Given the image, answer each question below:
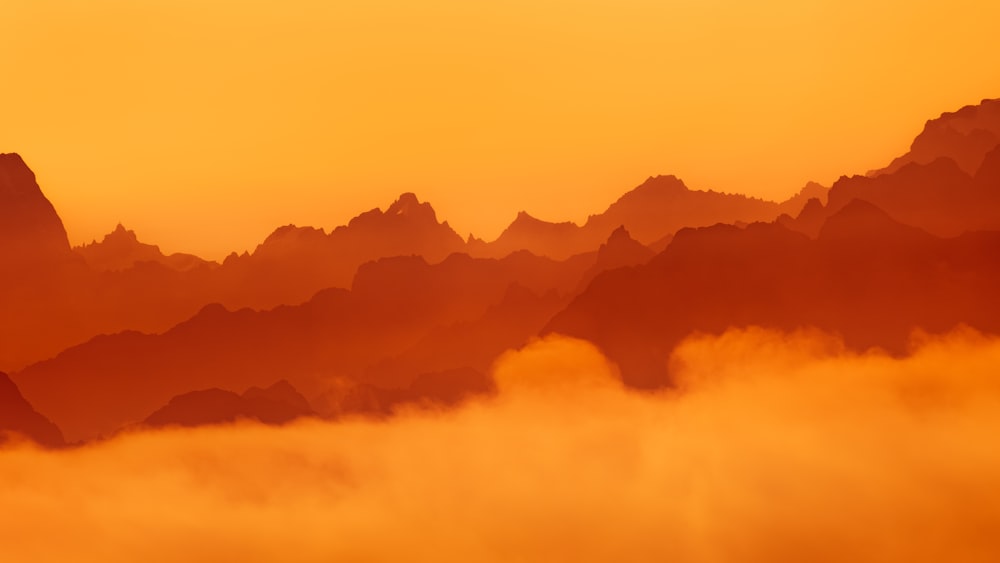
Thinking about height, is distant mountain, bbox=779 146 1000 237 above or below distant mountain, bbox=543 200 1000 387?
above

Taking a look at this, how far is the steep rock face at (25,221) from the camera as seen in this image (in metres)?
7.50

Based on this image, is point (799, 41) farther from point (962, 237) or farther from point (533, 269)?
point (533, 269)

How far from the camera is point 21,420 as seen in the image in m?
7.53

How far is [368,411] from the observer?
753 centimetres

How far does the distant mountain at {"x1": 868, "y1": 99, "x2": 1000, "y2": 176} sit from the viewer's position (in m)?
7.26

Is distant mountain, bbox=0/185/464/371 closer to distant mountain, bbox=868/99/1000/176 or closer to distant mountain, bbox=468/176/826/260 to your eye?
distant mountain, bbox=468/176/826/260

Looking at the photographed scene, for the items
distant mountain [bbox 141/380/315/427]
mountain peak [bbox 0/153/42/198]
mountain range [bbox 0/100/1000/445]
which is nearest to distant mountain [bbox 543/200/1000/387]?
mountain range [bbox 0/100/1000/445]

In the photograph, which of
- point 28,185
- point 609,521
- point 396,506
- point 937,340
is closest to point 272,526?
point 396,506

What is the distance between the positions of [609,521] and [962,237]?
2.75 m

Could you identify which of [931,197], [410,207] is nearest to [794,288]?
[931,197]

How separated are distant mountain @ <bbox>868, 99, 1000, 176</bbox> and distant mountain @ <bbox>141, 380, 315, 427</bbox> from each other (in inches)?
153

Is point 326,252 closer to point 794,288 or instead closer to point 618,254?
point 618,254

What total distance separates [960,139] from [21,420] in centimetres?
608

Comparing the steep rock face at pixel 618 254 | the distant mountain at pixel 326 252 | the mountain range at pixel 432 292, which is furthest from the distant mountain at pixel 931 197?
the distant mountain at pixel 326 252
